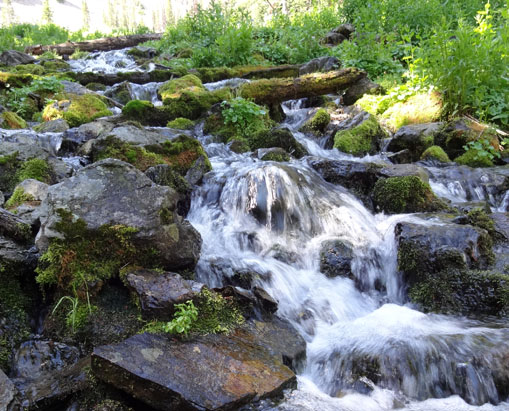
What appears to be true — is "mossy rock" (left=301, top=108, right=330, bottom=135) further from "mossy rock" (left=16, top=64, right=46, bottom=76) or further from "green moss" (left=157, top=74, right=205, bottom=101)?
"mossy rock" (left=16, top=64, right=46, bottom=76)

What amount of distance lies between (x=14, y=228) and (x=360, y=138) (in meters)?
6.72

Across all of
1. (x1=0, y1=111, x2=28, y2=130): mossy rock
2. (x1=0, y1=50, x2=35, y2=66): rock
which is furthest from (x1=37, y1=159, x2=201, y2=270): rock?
(x1=0, y1=50, x2=35, y2=66): rock

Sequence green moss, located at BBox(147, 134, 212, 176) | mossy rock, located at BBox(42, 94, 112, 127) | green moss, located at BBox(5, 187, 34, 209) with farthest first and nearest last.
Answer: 1. mossy rock, located at BBox(42, 94, 112, 127)
2. green moss, located at BBox(147, 134, 212, 176)
3. green moss, located at BBox(5, 187, 34, 209)

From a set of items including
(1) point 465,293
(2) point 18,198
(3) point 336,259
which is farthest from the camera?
(3) point 336,259

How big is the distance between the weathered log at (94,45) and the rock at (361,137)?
16527 mm

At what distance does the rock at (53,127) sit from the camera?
724 centimetres

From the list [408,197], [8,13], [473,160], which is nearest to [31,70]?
[408,197]

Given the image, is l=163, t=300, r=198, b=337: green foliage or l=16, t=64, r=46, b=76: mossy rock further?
l=16, t=64, r=46, b=76: mossy rock

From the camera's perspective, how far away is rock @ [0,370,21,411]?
7.69ft

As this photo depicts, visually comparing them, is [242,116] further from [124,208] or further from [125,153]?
[124,208]

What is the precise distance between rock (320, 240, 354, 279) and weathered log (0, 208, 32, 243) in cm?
320

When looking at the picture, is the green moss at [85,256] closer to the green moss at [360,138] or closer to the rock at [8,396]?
the rock at [8,396]

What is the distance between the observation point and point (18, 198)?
175 inches

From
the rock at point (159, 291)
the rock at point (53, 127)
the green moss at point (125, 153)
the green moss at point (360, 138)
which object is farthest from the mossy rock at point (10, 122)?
the green moss at point (360, 138)
